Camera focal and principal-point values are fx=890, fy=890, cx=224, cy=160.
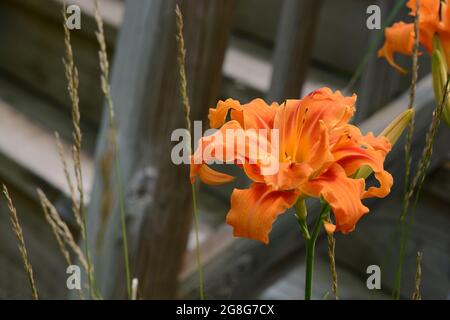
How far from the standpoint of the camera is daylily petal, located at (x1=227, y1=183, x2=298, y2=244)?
22.6 inches

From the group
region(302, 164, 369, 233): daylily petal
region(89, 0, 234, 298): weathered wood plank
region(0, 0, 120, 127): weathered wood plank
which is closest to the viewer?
region(302, 164, 369, 233): daylily petal

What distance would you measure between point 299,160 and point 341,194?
9cm

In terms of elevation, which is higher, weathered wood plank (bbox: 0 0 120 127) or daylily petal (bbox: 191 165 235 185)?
daylily petal (bbox: 191 165 235 185)

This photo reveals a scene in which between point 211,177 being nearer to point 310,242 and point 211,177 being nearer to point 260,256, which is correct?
point 310,242

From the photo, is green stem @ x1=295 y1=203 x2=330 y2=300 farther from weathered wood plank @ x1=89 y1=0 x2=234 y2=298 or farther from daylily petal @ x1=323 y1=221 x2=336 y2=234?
weathered wood plank @ x1=89 y1=0 x2=234 y2=298

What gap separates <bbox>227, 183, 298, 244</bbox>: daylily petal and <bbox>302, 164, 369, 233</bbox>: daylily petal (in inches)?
0.7

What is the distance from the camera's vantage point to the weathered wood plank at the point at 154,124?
147 cm

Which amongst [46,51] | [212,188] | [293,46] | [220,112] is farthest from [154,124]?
[46,51]

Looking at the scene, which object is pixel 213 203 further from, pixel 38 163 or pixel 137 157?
pixel 137 157

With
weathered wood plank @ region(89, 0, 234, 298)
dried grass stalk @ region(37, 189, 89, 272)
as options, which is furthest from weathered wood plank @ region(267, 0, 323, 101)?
dried grass stalk @ region(37, 189, 89, 272)

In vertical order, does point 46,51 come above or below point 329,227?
below

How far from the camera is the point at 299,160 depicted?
66 cm

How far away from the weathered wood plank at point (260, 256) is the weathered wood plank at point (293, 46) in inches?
6.2
